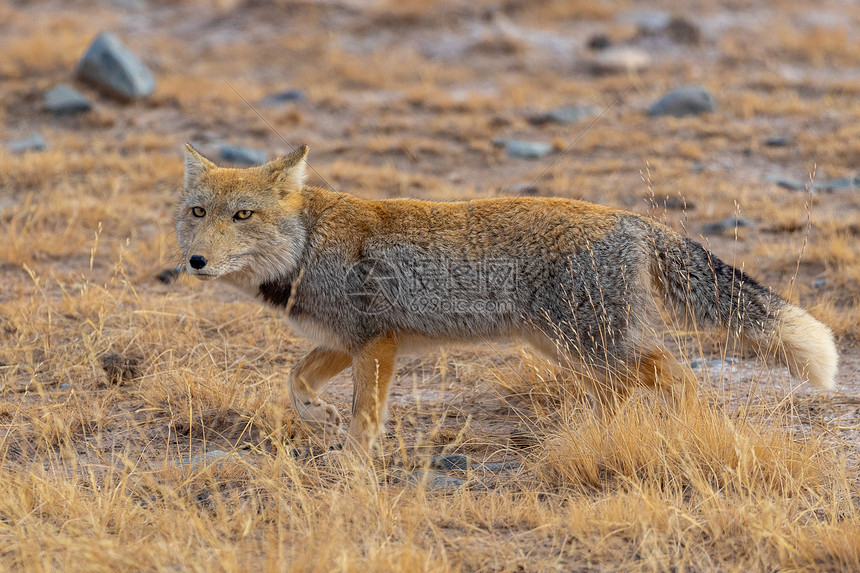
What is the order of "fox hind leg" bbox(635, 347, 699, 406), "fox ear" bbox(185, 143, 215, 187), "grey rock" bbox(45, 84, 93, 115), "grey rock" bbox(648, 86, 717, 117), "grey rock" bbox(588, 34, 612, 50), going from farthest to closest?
"grey rock" bbox(588, 34, 612, 50) < "grey rock" bbox(648, 86, 717, 117) < "grey rock" bbox(45, 84, 93, 115) < "fox ear" bbox(185, 143, 215, 187) < "fox hind leg" bbox(635, 347, 699, 406)

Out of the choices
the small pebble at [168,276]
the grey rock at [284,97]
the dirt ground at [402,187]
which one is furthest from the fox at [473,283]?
the grey rock at [284,97]

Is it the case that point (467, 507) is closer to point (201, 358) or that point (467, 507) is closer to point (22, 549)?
point (22, 549)

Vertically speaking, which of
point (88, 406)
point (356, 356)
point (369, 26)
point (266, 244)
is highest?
point (369, 26)

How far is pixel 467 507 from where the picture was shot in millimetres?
4203

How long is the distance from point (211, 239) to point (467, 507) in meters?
2.26

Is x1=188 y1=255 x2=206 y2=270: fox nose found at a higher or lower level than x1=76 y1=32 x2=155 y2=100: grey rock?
lower

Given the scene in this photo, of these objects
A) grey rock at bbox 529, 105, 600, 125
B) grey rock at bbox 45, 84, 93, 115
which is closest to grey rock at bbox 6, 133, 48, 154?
grey rock at bbox 45, 84, 93, 115

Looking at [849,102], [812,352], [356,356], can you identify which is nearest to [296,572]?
[356,356]

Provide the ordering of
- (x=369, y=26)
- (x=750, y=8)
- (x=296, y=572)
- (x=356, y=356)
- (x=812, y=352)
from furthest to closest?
(x=750, y=8) < (x=369, y=26) < (x=356, y=356) < (x=812, y=352) < (x=296, y=572)

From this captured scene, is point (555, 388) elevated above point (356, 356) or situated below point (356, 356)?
below

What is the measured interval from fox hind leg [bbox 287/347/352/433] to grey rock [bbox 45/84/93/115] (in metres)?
9.90

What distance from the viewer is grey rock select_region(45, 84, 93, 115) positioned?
13.5 metres

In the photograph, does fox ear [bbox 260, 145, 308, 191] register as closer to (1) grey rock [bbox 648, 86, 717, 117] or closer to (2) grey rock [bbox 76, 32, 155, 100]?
(2) grey rock [bbox 76, 32, 155, 100]

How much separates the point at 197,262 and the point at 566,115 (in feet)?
34.4
